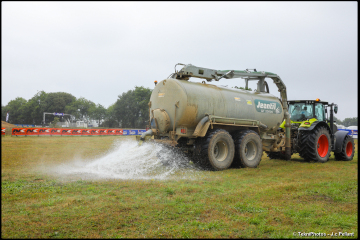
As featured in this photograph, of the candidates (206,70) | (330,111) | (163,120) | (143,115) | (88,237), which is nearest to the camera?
(88,237)

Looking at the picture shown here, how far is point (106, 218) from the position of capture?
4395 mm

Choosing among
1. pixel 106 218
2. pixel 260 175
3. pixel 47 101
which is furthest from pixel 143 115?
pixel 106 218

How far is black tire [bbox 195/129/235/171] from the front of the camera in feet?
30.9

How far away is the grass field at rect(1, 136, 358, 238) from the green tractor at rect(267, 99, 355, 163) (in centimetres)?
518

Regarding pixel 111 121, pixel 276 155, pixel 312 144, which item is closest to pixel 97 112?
pixel 111 121

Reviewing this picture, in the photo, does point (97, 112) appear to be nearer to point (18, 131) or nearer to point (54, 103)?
point (54, 103)

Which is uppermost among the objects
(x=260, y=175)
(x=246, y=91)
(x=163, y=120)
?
(x=246, y=91)

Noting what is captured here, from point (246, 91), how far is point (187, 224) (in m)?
8.13

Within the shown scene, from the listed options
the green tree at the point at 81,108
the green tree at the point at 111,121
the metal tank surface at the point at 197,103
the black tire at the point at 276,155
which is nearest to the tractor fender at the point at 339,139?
the black tire at the point at 276,155

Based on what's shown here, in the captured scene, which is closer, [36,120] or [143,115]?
[143,115]

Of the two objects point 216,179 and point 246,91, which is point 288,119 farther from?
point 216,179

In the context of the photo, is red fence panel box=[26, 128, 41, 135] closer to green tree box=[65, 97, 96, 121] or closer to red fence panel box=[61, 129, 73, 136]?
red fence panel box=[61, 129, 73, 136]

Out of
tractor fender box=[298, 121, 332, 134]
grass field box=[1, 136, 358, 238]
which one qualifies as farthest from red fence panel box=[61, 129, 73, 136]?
tractor fender box=[298, 121, 332, 134]

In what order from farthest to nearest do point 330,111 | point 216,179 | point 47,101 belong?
point 47,101 < point 330,111 < point 216,179
